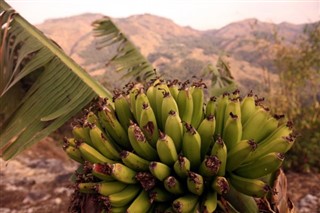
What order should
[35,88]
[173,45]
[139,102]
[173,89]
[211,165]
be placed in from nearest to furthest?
[211,165] < [139,102] < [173,89] < [35,88] < [173,45]

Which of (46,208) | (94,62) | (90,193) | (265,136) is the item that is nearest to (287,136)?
(265,136)

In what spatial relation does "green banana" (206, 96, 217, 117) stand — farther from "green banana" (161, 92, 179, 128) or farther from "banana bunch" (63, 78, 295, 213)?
"green banana" (161, 92, 179, 128)

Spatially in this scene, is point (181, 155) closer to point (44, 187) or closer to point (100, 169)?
point (100, 169)

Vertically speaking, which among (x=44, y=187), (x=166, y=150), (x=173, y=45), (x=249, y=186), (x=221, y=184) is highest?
(x=166, y=150)

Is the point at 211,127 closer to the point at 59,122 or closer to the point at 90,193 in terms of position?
the point at 90,193

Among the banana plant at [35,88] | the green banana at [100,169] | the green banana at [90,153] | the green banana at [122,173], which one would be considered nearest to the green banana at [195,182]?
the green banana at [122,173]

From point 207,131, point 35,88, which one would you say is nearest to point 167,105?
point 207,131
